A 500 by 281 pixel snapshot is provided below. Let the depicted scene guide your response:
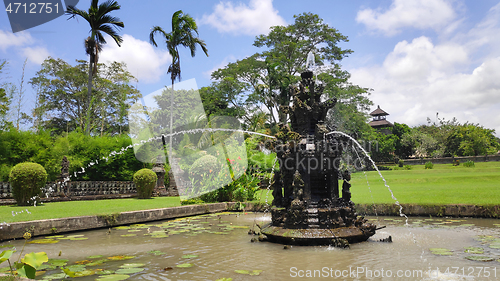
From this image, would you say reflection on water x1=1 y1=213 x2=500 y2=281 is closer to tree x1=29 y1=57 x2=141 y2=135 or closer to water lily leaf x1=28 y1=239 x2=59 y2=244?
water lily leaf x1=28 y1=239 x2=59 y2=244

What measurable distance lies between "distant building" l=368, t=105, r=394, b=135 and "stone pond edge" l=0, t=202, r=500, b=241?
6212 cm

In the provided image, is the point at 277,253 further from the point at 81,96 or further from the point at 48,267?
the point at 81,96

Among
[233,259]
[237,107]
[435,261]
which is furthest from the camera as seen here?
[237,107]

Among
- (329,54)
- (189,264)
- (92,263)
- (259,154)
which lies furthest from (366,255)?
(329,54)

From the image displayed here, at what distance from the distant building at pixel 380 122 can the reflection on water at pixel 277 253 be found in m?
65.1

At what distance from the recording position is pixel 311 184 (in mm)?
6148

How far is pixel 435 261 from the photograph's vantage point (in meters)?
3.79

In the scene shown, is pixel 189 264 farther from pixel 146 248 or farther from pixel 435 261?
pixel 435 261

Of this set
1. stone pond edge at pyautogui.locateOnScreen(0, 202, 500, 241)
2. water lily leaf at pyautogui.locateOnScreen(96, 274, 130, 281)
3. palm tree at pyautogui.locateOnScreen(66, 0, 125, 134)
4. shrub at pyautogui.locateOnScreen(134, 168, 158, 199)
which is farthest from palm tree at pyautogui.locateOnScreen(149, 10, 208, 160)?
water lily leaf at pyautogui.locateOnScreen(96, 274, 130, 281)

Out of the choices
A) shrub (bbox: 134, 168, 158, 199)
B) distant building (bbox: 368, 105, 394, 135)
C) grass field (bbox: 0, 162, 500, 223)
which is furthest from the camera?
distant building (bbox: 368, 105, 394, 135)

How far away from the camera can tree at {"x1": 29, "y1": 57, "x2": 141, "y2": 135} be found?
33.1 metres

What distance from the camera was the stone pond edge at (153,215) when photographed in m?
5.64

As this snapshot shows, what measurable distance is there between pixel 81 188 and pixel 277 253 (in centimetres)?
1279

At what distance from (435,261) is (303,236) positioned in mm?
1859
